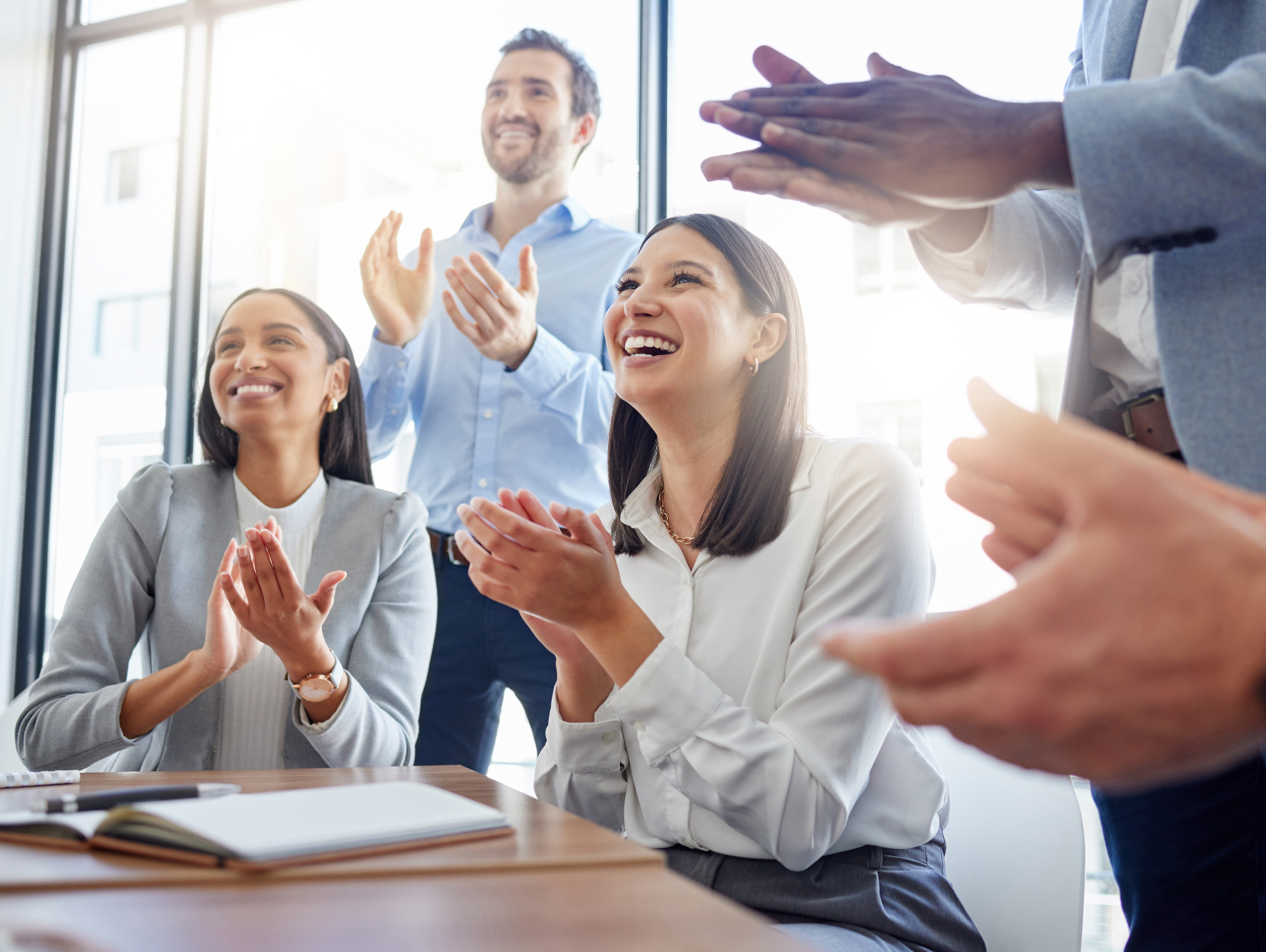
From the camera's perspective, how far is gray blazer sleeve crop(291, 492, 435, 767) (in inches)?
61.1

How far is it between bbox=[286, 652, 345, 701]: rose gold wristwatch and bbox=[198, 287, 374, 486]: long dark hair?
2.18ft

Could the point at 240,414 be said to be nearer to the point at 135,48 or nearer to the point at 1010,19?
the point at 1010,19

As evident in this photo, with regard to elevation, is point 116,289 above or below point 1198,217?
above

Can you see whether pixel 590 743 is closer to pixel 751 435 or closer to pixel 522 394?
pixel 751 435

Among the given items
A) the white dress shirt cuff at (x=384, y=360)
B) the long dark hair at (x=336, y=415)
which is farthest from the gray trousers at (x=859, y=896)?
the white dress shirt cuff at (x=384, y=360)

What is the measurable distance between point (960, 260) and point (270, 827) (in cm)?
85

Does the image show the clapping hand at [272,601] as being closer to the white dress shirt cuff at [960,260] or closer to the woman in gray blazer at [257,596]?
the woman in gray blazer at [257,596]

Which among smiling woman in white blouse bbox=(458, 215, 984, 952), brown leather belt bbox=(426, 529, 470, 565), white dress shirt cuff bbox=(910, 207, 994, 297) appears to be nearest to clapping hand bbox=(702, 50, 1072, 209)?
white dress shirt cuff bbox=(910, 207, 994, 297)

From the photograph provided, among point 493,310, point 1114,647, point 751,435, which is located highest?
point 493,310

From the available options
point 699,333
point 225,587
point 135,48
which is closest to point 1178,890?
point 699,333

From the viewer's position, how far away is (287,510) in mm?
1950

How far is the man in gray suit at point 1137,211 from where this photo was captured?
28.2 inches

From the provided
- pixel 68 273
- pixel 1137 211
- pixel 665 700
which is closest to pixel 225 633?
pixel 665 700

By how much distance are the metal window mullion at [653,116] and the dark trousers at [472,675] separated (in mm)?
1411
